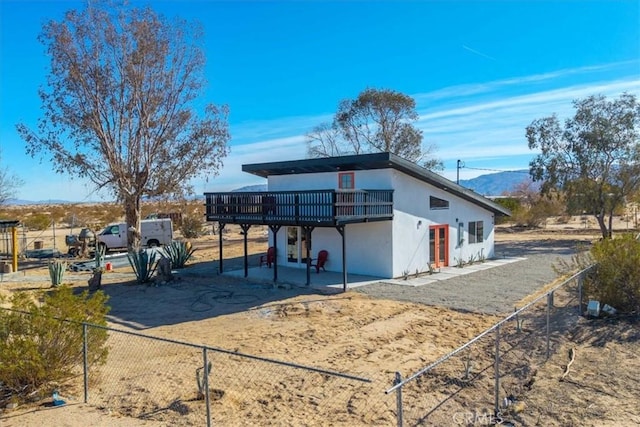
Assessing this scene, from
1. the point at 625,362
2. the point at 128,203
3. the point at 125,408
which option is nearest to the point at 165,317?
the point at 125,408

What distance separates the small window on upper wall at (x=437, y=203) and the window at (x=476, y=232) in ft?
7.81

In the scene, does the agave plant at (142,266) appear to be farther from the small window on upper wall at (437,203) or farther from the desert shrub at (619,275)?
the desert shrub at (619,275)

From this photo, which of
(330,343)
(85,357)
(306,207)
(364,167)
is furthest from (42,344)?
(364,167)

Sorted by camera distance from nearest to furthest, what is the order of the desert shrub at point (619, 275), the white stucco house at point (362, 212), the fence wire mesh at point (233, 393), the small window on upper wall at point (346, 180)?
1. the fence wire mesh at point (233, 393)
2. the desert shrub at point (619, 275)
3. the white stucco house at point (362, 212)
4. the small window on upper wall at point (346, 180)

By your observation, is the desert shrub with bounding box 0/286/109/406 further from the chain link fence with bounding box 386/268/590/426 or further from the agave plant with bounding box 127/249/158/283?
the agave plant with bounding box 127/249/158/283

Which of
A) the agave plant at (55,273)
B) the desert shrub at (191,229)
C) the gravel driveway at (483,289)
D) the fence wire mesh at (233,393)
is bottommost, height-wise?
the fence wire mesh at (233,393)

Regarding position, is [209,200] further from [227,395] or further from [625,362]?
[625,362]

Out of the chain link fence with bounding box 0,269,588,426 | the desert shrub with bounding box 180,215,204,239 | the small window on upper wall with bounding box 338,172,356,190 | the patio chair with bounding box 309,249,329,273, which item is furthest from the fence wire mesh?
the desert shrub with bounding box 180,215,204,239

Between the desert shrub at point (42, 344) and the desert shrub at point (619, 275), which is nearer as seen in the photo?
the desert shrub at point (42, 344)

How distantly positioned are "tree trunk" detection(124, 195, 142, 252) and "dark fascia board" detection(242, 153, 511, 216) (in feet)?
23.9

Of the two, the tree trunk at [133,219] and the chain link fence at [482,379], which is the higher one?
the tree trunk at [133,219]

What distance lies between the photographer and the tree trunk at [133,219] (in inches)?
963

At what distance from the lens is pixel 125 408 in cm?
650

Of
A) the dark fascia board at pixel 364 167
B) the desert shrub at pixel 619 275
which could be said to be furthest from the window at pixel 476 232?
Answer: the desert shrub at pixel 619 275
